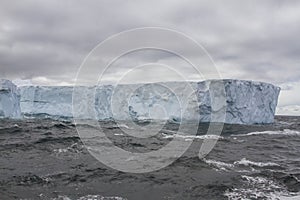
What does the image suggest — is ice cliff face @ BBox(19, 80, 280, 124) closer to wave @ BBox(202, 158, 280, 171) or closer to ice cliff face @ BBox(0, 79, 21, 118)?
ice cliff face @ BBox(0, 79, 21, 118)

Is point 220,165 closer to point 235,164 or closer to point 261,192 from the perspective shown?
point 235,164

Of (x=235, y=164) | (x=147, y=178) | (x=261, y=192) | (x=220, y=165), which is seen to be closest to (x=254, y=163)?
(x=235, y=164)

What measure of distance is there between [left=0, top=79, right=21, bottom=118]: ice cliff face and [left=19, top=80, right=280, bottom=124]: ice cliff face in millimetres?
7022

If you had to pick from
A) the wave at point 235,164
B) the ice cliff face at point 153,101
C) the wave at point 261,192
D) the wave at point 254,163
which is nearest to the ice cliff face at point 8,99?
the ice cliff face at point 153,101

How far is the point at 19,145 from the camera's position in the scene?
15047 millimetres

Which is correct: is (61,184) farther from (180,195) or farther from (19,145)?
(19,145)

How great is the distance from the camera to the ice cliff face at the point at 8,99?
34037 mm

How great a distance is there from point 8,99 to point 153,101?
16.6m

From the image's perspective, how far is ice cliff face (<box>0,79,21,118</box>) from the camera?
34037mm

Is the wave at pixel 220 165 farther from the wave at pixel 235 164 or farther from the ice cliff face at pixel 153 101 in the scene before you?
the ice cliff face at pixel 153 101

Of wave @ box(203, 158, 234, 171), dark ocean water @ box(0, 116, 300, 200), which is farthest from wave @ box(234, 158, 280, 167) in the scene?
wave @ box(203, 158, 234, 171)

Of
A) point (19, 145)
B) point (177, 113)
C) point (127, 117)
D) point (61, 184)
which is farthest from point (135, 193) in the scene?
point (127, 117)

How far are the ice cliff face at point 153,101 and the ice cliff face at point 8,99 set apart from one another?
23.0ft

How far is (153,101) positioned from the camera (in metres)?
41.2
